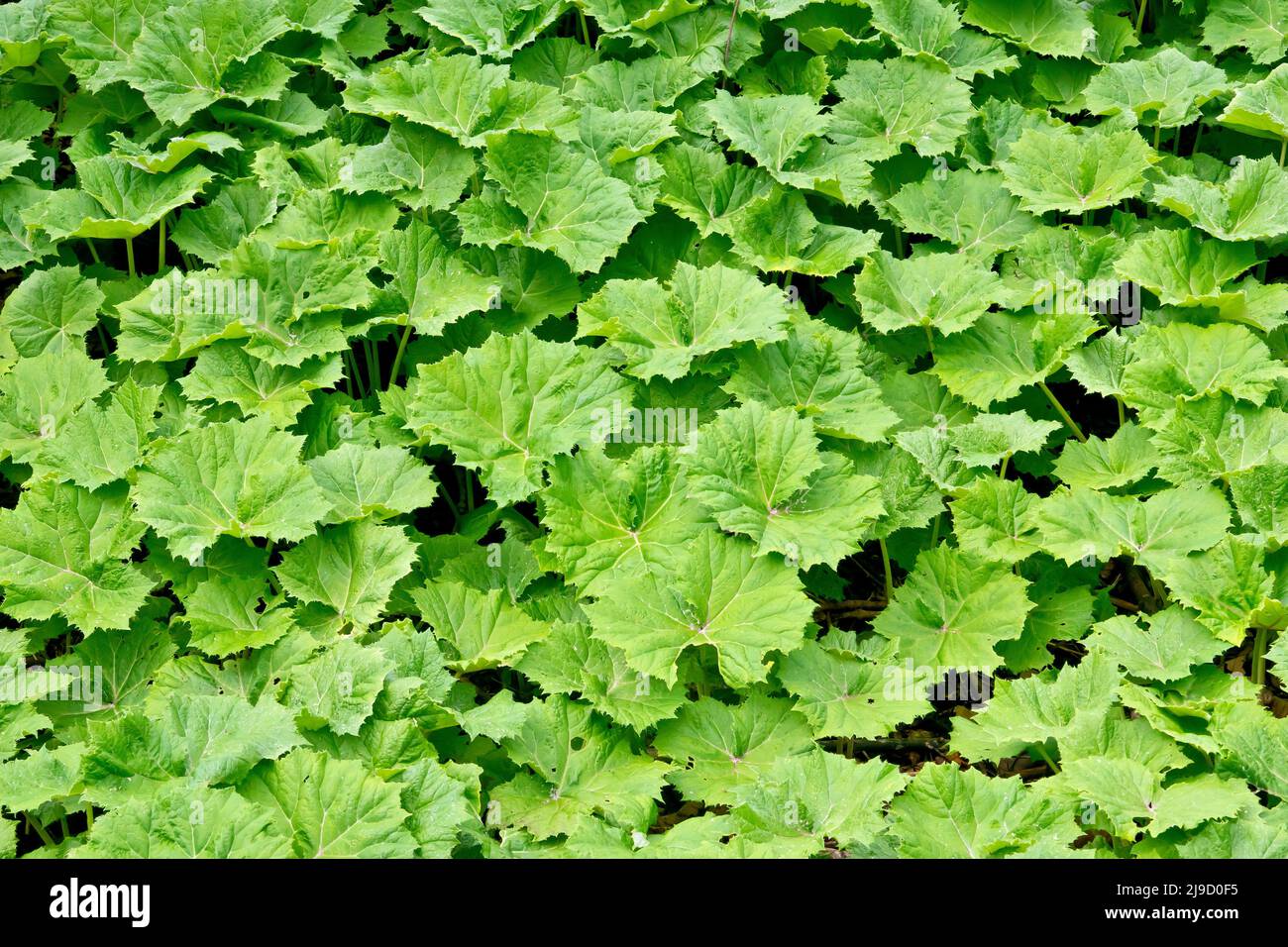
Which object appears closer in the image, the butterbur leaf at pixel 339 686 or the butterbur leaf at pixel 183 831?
the butterbur leaf at pixel 183 831

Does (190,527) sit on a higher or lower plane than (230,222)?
lower

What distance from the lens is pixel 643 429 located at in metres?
4.74

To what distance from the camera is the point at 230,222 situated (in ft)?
17.7

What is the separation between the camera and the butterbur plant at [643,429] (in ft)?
12.4

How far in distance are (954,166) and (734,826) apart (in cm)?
325

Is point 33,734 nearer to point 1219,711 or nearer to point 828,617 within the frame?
point 828,617

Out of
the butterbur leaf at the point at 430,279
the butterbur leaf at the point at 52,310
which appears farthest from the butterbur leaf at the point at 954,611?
the butterbur leaf at the point at 52,310

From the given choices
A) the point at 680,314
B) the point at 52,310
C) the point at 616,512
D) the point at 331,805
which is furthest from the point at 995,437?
the point at 52,310

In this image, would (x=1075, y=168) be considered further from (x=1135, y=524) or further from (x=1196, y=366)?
(x=1135, y=524)

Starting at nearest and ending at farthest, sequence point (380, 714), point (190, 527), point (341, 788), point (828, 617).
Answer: point (341, 788) → point (380, 714) → point (190, 527) → point (828, 617)

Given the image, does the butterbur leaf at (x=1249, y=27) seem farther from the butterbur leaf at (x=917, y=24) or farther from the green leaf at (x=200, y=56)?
the green leaf at (x=200, y=56)

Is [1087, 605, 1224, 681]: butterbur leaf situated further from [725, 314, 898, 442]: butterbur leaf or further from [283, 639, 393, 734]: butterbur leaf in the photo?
[283, 639, 393, 734]: butterbur leaf

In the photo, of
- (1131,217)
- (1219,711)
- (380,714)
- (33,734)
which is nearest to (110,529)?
(33,734)

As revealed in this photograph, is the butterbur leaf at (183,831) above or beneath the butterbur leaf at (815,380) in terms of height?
beneath
